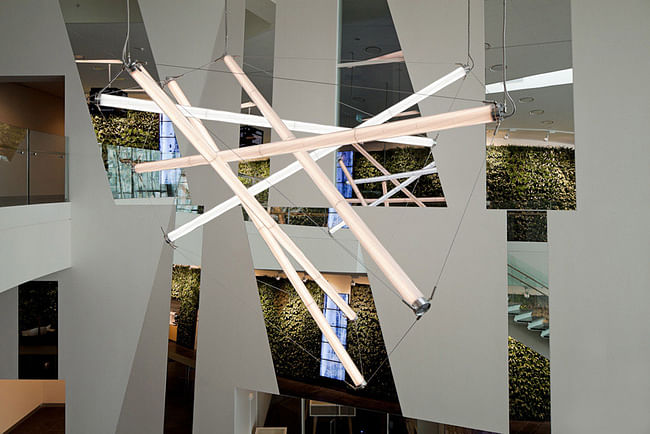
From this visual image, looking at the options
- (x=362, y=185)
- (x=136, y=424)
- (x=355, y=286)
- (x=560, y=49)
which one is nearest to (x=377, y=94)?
(x=362, y=185)

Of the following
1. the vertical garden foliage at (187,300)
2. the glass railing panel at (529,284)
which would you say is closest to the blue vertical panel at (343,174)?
the glass railing panel at (529,284)

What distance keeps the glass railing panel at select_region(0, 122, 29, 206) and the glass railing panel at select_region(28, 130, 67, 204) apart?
102mm

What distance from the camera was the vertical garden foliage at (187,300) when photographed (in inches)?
256

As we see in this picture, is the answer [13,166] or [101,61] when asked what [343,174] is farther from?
[13,166]

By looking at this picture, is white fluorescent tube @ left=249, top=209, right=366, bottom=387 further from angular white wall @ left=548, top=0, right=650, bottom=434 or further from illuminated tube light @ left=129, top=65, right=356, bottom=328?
angular white wall @ left=548, top=0, right=650, bottom=434

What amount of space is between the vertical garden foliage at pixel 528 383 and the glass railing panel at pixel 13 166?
6.07 meters

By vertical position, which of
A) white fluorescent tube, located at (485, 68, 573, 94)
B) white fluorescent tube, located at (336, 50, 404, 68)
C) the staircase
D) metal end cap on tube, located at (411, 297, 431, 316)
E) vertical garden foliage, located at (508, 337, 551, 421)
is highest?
white fluorescent tube, located at (336, 50, 404, 68)

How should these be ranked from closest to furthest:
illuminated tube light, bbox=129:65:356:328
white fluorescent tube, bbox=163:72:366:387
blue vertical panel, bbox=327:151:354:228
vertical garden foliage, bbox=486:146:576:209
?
illuminated tube light, bbox=129:65:356:328
white fluorescent tube, bbox=163:72:366:387
vertical garden foliage, bbox=486:146:576:209
blue vertical panel, bbox=327:151:354:228

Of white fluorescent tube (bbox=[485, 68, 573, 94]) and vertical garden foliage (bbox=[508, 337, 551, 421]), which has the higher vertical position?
white fluorescent tube (bbox=[485, 68, 573, 94])

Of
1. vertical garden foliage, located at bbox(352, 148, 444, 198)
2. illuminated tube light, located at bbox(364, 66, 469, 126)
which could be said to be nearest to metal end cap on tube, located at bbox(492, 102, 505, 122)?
illuminated tube light, located at bbox(364, 66, 469, 126)

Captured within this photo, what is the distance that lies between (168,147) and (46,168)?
1.60 metres

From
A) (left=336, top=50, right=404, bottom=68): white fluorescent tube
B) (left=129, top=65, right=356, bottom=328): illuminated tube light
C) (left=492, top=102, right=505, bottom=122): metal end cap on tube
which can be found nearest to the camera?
(left=492, top=102, right=505, bottom=122): metal end cap on tube

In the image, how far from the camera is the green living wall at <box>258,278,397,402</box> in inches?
227

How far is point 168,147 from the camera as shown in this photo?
21.6 ft
